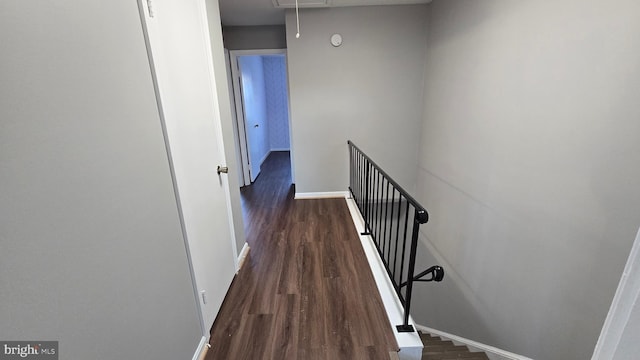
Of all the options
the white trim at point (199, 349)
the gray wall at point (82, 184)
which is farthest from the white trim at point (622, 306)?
the white trim at point (199, 349)

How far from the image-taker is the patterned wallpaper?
6.63m

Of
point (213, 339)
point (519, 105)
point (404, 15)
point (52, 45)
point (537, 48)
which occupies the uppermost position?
point (404, 15)

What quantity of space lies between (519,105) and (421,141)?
5.60 ft

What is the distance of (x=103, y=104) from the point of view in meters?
0.82

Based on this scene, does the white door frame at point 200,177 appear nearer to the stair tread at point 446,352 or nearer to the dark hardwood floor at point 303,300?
the dark hardwood floor at point 303,300

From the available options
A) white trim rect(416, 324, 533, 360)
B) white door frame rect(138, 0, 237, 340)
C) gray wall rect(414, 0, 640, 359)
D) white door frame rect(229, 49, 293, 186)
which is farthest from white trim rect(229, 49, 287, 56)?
white trim rect(416, 324, 533, 360)

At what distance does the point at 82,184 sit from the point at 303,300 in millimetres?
1540

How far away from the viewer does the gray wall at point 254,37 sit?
12.4ft

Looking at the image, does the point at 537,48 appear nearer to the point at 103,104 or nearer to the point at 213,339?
the point at 103,104

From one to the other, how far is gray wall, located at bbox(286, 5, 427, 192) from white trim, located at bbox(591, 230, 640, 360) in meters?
3.34

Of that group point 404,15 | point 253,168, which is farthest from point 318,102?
point 253,168

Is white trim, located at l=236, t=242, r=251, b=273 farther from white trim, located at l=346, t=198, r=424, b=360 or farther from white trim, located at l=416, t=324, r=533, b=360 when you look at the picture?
white trim, located at l=416, t=324, r=533, b=360

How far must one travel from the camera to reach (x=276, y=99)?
6.82 metres

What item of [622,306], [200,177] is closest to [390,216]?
[200,177]
